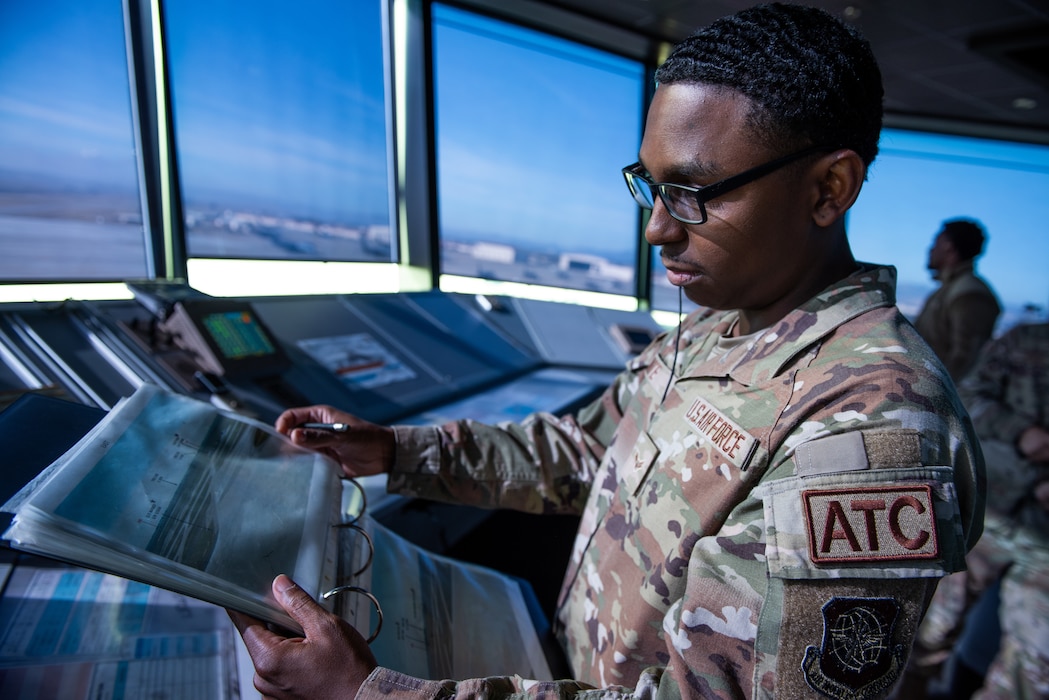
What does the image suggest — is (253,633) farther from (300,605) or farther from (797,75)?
(797,75)

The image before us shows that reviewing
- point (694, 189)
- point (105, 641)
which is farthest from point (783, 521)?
point (105, 641)

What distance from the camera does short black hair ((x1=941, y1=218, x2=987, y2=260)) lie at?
307 centimetres

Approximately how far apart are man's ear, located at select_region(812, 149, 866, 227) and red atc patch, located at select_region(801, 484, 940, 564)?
34 centimetres

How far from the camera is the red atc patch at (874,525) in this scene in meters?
0.57

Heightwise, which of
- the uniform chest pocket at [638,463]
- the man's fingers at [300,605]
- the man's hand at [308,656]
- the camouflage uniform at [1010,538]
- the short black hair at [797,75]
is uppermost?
the short black hair at [797,75]

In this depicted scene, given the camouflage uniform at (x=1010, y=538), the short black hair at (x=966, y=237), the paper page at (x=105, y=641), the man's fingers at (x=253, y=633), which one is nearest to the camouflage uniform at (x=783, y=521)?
the man's fingers at (x=253, y=633)

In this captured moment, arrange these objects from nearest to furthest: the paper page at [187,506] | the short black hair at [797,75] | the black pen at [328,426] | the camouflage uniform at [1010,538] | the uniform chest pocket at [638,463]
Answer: the paper page at [187,506] < the short black hair at [797,75] < the uniform chest pocket at [638,463] < the black pen at [328,426] < the camouflage uniform at [1010,538]

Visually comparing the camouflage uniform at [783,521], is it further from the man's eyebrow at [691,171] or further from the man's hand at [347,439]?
the man's hand at [347,439]

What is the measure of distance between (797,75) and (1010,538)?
5.91ft

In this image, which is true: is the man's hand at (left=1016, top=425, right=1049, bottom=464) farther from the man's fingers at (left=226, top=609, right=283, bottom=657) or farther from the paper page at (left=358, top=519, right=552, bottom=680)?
the man's fingers at (left=226, top=609, right=283, bottom=657)

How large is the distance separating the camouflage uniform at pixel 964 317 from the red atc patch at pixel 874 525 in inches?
110

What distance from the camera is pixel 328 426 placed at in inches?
40.0

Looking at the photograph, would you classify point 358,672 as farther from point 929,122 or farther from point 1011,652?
point 929,122

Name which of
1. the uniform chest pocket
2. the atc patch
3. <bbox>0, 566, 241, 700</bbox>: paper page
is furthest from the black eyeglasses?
<bbox>0, 566, 241, 700</bbox>: paper page
